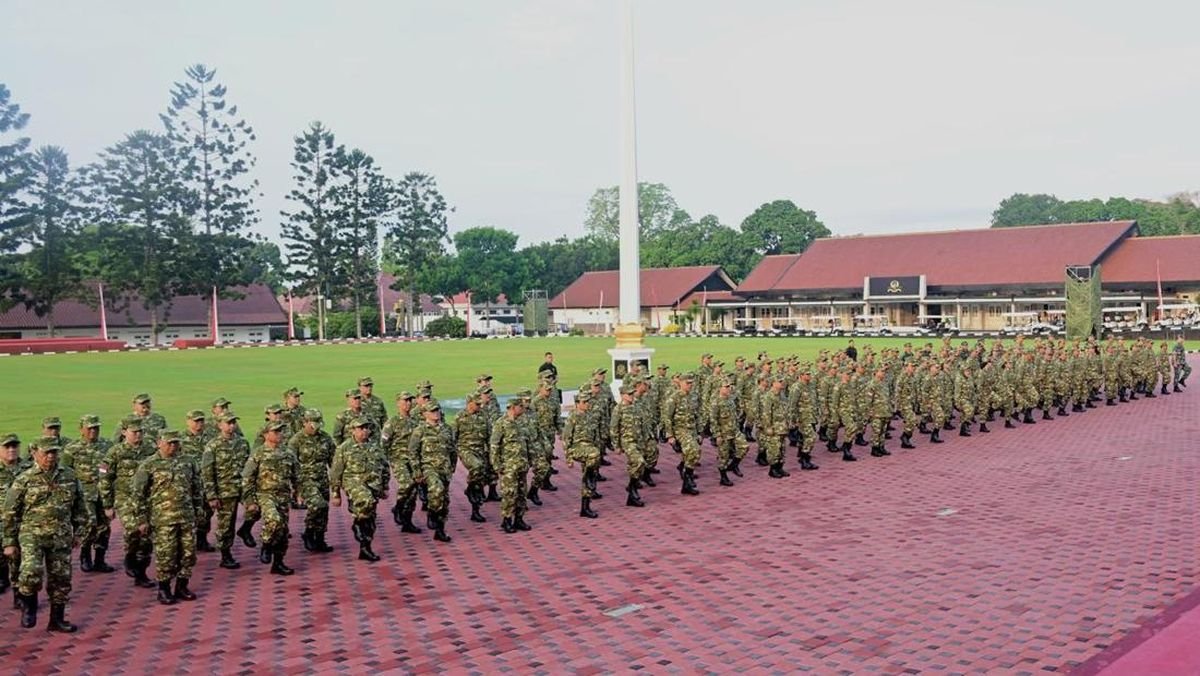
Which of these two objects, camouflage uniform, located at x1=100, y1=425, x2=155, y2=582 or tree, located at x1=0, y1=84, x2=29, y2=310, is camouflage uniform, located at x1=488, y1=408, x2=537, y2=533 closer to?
camouflage uniform, located at x1=100, y1=425, x2=155, y2=582

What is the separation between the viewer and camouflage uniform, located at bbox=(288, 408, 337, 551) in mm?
9852

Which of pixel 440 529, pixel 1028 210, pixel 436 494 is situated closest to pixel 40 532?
pixel 436 494

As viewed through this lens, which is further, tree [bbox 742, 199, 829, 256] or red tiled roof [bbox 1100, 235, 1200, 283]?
tree [bbox 742, 199, 829, 256]

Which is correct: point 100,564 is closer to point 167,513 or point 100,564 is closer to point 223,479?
point 223,479

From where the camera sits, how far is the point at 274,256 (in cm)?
11269

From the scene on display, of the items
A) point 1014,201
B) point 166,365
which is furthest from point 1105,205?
point 166,365

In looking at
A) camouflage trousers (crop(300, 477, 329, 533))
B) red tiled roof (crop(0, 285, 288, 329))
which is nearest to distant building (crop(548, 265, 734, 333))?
red tiled roof (crop(0, 285, 288, 329))

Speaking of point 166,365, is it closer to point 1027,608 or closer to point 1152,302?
point 1027,608

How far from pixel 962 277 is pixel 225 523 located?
60.9 metres

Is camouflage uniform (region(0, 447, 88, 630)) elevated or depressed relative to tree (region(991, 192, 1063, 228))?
depressed

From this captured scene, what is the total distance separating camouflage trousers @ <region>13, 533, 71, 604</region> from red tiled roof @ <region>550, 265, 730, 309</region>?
70.2 meters

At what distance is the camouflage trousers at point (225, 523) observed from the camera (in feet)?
31.0

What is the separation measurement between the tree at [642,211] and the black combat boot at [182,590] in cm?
9806

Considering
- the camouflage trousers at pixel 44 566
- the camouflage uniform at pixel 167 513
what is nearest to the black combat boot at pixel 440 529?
the camouflage uniform at pixel 167 513
